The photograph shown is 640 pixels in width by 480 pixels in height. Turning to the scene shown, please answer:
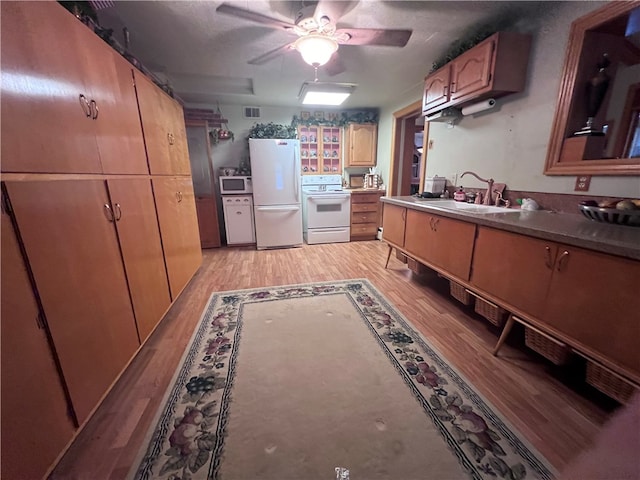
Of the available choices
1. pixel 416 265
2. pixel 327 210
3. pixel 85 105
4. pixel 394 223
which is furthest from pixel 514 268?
pixel 327 210

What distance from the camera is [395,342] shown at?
1691 mm

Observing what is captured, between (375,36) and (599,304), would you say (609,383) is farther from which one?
(375,36)

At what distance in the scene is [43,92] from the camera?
0.88 meters

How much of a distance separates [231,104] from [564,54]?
408 cm

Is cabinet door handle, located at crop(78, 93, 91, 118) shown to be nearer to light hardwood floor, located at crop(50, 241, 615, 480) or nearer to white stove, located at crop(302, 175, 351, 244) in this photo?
light hardwood floor, located at crop(50, 241, 615, 480)

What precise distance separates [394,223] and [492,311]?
1.36m

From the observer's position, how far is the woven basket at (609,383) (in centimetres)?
99

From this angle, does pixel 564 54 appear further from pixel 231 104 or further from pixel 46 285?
pixel 231 104

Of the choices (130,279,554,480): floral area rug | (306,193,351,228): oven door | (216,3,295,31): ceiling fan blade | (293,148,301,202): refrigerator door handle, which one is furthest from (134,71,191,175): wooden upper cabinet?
(306,193,351,228): oven door

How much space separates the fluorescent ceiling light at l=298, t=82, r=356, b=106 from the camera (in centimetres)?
311

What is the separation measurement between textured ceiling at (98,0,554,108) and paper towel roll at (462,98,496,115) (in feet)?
1.66

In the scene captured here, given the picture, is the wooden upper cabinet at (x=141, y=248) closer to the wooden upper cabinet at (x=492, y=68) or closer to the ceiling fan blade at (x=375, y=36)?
the ceiling fan blade at (x=375, y=36)

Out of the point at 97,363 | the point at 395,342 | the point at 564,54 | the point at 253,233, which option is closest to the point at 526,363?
the point at 395,342

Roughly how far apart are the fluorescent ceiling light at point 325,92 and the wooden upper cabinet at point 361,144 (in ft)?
2.18
